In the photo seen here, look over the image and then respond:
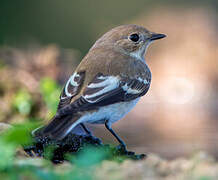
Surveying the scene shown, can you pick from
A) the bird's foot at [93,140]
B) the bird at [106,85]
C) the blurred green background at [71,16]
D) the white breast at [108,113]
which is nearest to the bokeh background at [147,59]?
the blurred green background at [71,16]

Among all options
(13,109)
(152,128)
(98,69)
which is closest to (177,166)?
(98,69)

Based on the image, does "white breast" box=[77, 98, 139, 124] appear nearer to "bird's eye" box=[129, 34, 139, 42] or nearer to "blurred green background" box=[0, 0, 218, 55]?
"bird's eye" box=[129, 34, 139, 42]

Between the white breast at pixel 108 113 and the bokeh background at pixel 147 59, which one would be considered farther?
the bokeh background at pixel 147 59

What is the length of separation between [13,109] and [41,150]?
3524 millimetres

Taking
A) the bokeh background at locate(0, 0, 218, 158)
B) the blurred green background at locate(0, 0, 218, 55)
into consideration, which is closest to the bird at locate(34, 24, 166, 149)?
the bokeh background at locate(0, 0, 218, 158)

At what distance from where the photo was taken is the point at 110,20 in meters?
18.2

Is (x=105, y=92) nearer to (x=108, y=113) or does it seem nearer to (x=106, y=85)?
(x=106, y=85)

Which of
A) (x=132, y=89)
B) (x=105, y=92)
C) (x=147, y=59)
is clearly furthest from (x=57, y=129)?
(x=147, y=59)

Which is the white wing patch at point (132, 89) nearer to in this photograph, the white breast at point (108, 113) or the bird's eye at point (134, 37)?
the white breast at point (108, 113)

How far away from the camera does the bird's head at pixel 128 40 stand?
641 cm

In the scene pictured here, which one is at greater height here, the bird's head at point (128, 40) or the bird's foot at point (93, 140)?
the bird's head at point (128, 40)

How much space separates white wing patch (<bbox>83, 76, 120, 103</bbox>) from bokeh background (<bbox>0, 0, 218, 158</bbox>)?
1087 millimetres

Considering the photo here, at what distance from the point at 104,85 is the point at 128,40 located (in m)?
1.50

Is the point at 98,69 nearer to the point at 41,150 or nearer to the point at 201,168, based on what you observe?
the point at 41,150
